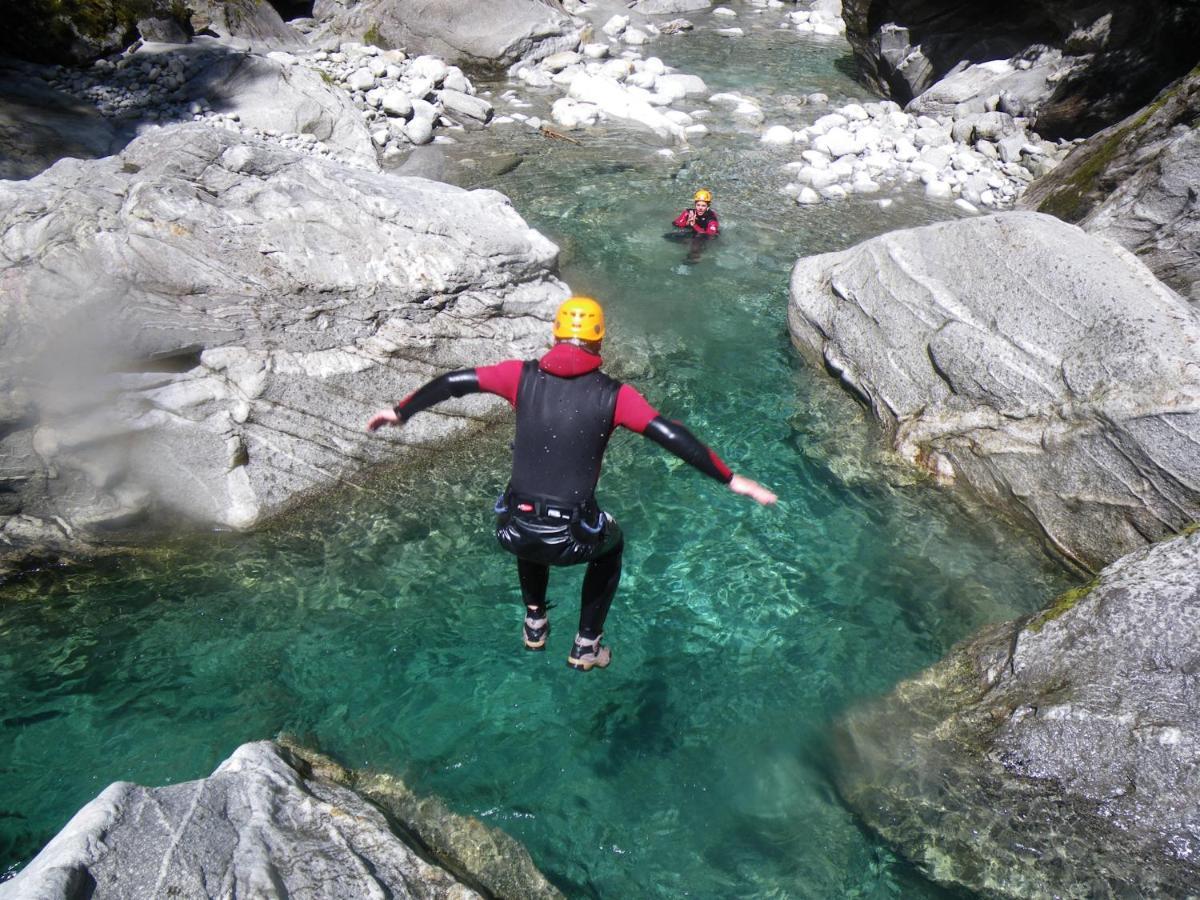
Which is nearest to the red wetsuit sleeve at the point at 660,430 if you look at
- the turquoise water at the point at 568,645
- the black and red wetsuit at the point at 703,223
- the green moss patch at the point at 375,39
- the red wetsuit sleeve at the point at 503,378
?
the red wetsuit sleeve at the point at 503,378

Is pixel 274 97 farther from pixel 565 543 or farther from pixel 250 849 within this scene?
pixel 250 849

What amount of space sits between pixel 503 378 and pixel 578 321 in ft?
1.80

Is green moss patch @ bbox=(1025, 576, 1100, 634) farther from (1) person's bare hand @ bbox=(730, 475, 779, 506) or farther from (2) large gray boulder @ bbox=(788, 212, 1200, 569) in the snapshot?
(1) person's bare hand @ bbox=(730, 475, 779, 506)

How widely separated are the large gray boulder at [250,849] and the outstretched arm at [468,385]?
6.99 ft

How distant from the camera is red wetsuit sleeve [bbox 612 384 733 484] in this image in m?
4.52

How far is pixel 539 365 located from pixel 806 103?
59.1ft

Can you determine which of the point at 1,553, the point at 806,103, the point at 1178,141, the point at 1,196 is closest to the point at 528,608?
the point at 1,553

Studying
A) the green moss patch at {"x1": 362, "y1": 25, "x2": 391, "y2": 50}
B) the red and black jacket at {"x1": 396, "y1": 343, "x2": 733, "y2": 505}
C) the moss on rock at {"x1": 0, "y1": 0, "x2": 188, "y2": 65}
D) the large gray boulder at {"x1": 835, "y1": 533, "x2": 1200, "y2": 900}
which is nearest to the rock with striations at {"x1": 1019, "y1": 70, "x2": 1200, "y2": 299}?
the large gray boulder at {"x1": 835, "y1": 533, "x2": 1200, "y2": 900}

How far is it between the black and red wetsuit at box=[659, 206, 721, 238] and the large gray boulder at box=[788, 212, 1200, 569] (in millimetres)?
3681

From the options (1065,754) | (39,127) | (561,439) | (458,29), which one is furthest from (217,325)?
(458,29)

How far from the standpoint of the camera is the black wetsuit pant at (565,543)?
4816mm

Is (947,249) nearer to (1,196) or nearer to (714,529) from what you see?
(714,529)

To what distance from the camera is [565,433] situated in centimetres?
460

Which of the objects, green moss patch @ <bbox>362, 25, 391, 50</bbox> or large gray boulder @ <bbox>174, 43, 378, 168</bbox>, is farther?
green moss patch @ <bbox>362, 25, 391, 50</bbox>
